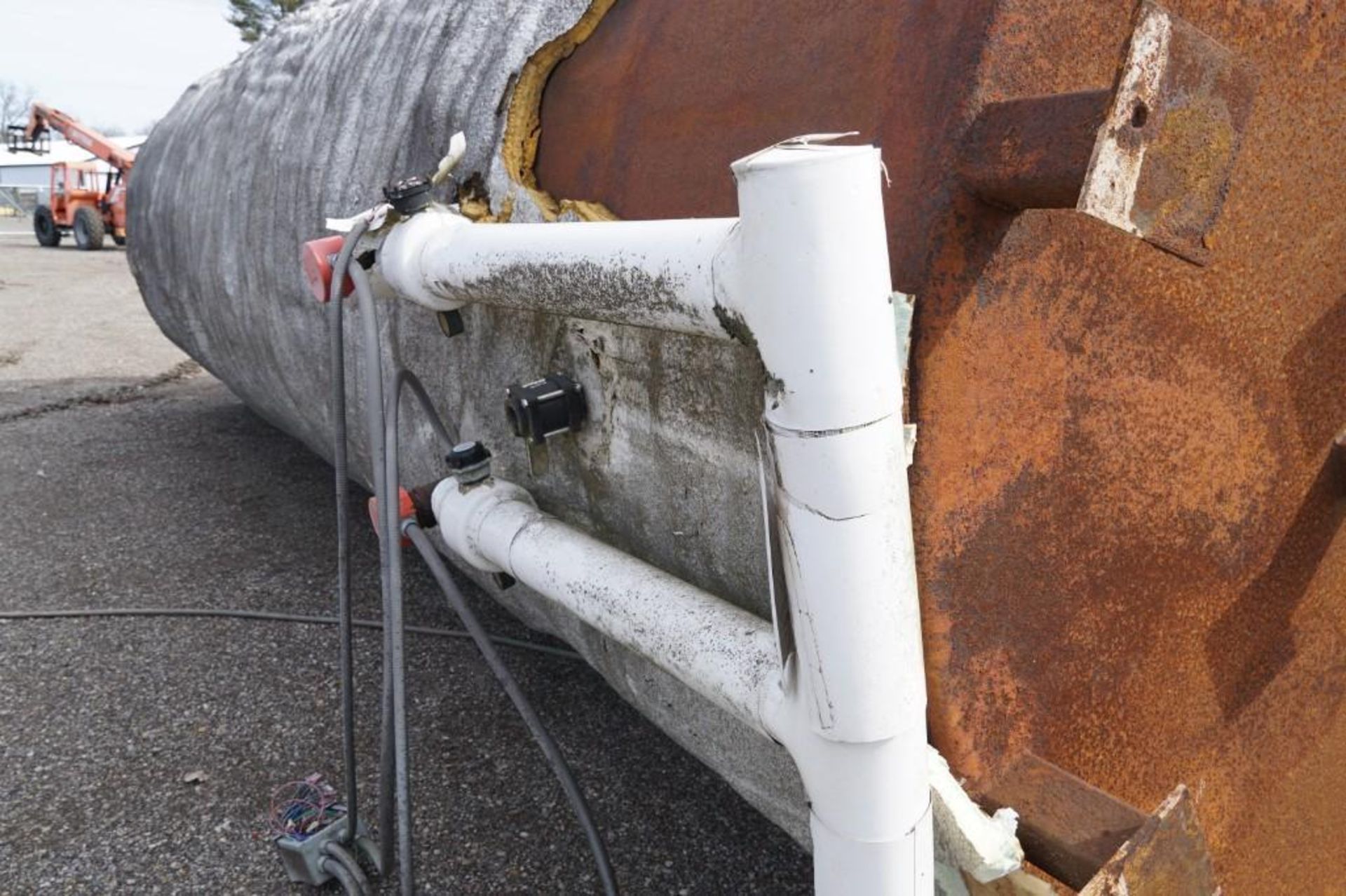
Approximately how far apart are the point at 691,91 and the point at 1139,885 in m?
0.95

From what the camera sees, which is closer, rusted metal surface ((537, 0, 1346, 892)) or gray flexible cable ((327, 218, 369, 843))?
rusted metal surface ((537, 0, 1346, 892))

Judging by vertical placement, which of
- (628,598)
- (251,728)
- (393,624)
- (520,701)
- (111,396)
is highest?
(628,598)

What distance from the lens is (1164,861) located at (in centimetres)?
90

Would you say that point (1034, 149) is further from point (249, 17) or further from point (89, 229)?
point (249, 17)

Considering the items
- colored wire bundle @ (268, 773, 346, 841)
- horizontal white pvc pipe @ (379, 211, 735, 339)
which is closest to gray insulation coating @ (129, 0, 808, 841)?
horizontal white pvc pipe @ (379, 211, 735, 339)

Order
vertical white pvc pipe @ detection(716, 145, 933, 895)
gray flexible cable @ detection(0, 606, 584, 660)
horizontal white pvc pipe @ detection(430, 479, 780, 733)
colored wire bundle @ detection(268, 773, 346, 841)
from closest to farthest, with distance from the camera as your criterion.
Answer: vertical white pvc pipe @ detection(716, 145, 933, 895)
horizontal white pvc pipe @ detection(430, 479, 780, 733)
colored wire bundle @ detection(268, 773, 346, 841)
gray flexible cable @ detection(0, 606, 584, 660)

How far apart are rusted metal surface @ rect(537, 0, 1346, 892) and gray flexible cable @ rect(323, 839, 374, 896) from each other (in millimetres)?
1135

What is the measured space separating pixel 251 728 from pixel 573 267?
68.6 inches

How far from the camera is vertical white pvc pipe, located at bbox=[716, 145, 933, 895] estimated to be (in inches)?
27.0

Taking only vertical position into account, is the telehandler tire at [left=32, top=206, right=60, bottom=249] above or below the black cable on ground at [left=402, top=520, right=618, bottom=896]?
above

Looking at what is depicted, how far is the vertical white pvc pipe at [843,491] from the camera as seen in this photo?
0.69 metres

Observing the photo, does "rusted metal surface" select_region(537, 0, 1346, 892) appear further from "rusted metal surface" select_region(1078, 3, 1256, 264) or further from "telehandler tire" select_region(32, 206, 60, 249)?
"telehandler tire" select_region(32, 206, 60, 249)

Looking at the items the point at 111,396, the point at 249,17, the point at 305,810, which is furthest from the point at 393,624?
the point at 249,17

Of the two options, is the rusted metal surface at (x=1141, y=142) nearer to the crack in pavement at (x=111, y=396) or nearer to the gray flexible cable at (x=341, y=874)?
the gray flexible cable at (x=341, y=874)
